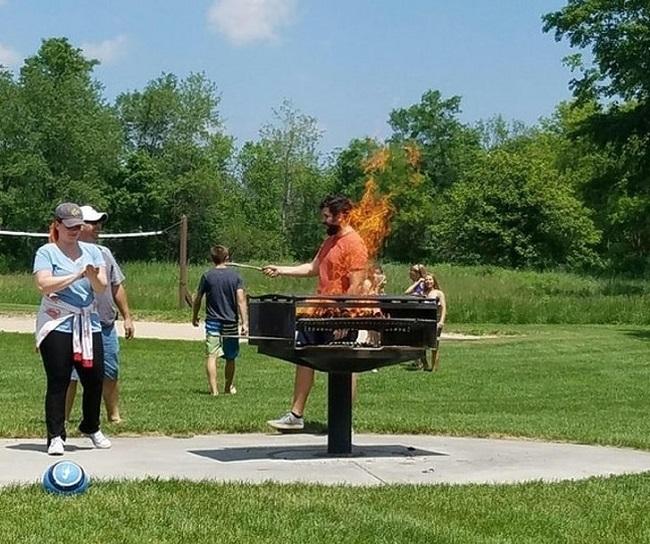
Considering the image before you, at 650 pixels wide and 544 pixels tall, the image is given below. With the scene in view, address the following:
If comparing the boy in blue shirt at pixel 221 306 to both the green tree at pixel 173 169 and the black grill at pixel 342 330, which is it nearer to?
the black grill at pixel 342 330

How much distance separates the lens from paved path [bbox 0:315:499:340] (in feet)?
92.5

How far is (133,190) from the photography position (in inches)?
3334

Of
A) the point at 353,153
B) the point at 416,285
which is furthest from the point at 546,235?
the point at 416,285

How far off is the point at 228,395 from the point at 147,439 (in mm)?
5343

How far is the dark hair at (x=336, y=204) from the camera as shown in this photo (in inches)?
365

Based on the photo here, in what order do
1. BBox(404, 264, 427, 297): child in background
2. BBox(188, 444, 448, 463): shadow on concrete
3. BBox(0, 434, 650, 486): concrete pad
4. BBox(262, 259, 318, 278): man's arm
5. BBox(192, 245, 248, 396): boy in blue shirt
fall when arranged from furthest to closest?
BBox(404, 264, 427, 297): child in background → BBox(192, 245, 248, 396): boy in blue shirt → BBox(262, 259, 318, 278): man's arm → BBox(188, 444, 448, 463): shadow on concrete → BBox(0, 434, 650, 486): concrete pad

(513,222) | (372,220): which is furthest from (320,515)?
(513,222)

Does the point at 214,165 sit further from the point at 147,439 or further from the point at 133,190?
the point at 147,439

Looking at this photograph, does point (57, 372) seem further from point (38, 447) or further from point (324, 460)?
point (324, 460)

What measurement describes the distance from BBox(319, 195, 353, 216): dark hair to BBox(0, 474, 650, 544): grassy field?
8.40 ft

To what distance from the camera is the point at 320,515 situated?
20.9ft

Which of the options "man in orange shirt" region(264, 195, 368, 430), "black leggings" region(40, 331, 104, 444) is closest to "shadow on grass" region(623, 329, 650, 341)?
"man in orange shirt" region(264, 195, 368, 430)

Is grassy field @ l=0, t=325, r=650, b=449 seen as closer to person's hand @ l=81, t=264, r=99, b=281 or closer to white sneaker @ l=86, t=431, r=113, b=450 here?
white sneaker @ l=86, t=431, r=113, b=450

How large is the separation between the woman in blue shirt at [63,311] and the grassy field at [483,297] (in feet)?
72.6
